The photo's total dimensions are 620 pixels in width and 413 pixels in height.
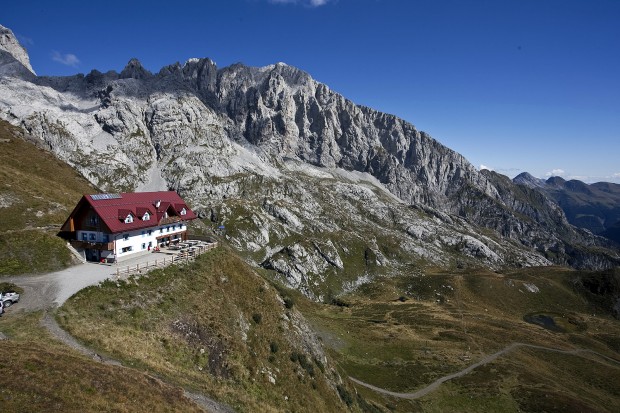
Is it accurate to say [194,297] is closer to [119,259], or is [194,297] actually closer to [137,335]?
[137,335]

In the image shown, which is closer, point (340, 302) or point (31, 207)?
point (31, 207)

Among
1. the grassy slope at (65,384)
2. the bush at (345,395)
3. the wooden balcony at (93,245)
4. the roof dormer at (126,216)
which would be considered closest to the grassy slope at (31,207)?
the wooden balcony at (93,245)

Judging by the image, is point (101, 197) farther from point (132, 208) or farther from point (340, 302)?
point (340, 302)

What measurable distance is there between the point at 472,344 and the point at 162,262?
10576cm

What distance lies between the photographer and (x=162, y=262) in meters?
53.7

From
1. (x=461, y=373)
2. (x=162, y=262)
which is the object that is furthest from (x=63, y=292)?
(x=461, y=373)

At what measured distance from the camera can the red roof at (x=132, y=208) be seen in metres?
55.8

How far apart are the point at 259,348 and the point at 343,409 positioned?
17.0 meters

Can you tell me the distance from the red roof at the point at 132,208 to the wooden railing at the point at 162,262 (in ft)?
22.8

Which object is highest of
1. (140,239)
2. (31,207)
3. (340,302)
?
(31,207)

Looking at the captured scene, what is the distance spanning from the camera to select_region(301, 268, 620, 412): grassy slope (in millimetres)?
83250

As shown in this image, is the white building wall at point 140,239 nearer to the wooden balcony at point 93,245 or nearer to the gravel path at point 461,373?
the wooden balcony at point 93,245

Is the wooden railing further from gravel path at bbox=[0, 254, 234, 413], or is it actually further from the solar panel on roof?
the solar panel on roof

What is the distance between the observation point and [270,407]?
39625mm
